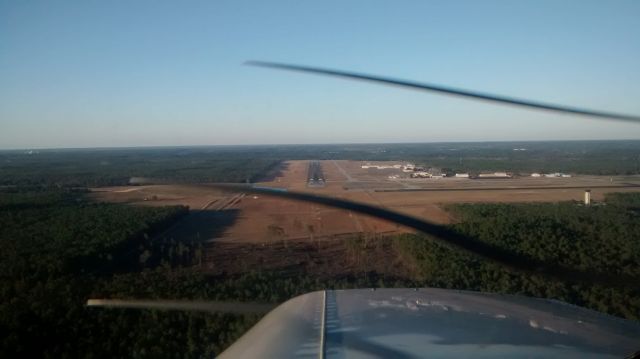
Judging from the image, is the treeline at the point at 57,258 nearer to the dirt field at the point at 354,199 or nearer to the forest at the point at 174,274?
the forest at the point at 174,274

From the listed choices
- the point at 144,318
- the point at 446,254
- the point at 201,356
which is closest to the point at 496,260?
the point at 201,356

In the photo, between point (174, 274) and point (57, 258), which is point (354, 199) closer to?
point (174, 274)

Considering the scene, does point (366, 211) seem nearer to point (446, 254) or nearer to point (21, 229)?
point (446, 254)

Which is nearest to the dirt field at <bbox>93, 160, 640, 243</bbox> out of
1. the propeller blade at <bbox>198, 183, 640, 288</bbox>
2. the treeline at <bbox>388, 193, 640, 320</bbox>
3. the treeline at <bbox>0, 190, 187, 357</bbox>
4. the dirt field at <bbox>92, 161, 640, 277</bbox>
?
the dirt field at <bbox>92, 161, 640, 277</bbox>

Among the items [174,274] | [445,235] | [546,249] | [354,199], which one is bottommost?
[174,274]

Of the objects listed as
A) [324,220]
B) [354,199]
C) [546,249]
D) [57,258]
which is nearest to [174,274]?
[57,258]
